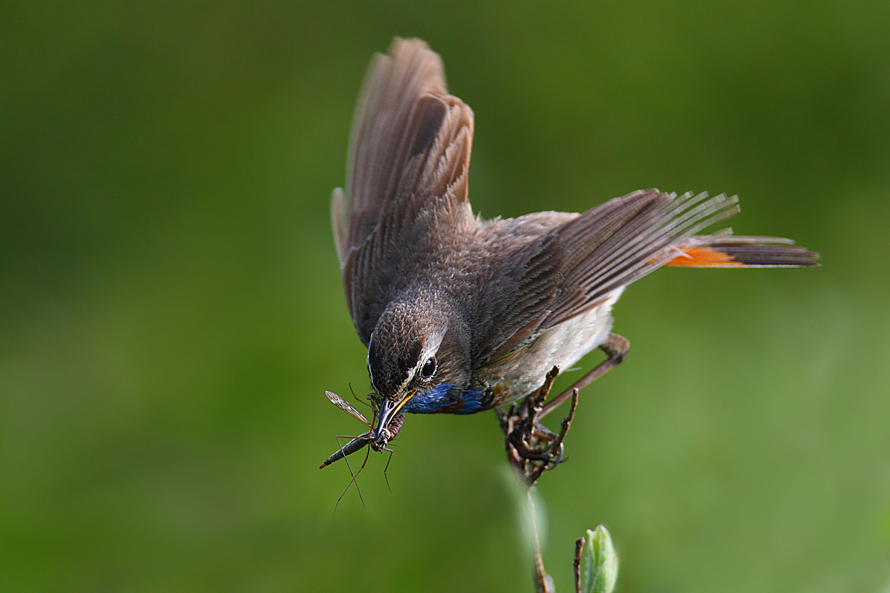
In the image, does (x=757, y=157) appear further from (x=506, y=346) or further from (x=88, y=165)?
(x=88, y=165)

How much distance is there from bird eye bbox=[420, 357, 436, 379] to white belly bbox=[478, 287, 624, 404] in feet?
0.95

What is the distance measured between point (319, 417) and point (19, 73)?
356 centimetres

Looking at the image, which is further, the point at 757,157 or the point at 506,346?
the point at 757,157

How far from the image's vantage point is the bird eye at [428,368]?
3.30 m

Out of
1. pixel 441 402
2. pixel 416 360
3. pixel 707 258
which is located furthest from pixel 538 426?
pixel 707 258

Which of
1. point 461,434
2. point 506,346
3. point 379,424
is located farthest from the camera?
point 461,434

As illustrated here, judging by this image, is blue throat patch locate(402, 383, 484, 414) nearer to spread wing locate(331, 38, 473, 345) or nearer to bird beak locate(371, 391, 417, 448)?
bird beak locate(371, 391, 417, 448)

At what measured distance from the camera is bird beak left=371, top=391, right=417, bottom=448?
3057 millimetres

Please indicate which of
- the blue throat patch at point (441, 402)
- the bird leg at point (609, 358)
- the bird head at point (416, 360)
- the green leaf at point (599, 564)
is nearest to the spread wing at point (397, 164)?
the bird head at point (416, 360)

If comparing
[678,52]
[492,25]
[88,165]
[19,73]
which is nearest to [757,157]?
[678,52]

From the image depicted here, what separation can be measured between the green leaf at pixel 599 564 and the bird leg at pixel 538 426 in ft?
2.88

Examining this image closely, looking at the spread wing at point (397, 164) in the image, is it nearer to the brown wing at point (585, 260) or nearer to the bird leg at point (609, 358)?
the brown wing at point (585, 260)

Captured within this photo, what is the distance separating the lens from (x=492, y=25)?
6074 mm

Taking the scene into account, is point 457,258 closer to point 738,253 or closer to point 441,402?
point 441,402
